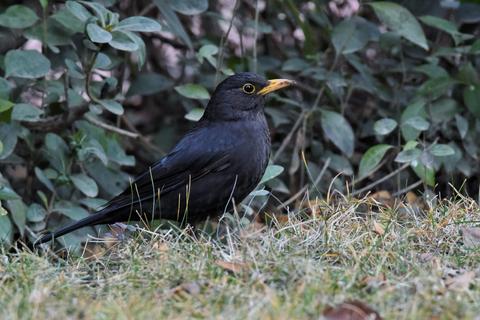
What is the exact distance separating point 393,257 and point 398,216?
918 mm

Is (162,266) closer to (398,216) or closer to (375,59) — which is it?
(398,216)

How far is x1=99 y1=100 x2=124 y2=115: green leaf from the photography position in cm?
616

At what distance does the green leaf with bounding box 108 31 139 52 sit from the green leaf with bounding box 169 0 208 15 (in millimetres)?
768

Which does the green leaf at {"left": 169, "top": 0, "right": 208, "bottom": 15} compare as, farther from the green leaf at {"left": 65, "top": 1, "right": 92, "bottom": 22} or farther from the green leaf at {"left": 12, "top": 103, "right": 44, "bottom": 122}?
the green leaf at {"left": 12, "top": 103, "right": 44, "bottom": 122}

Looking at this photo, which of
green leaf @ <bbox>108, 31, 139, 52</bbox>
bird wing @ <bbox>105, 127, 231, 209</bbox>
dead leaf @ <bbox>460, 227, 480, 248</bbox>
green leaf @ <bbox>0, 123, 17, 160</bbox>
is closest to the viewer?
dead leaf @ <bbox>460, 227, 480, 248</bbox>

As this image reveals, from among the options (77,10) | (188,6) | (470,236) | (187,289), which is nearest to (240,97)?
(188,6)

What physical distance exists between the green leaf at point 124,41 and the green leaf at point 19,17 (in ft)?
2.07

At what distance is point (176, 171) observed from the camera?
6.01 meters

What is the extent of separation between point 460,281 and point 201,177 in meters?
2.39

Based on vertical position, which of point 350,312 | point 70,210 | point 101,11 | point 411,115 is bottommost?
point 70,210

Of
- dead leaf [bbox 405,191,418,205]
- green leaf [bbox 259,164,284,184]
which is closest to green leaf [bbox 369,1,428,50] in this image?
dead leaf [bbox 405,191,418,205]

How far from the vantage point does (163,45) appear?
8250 millimetres

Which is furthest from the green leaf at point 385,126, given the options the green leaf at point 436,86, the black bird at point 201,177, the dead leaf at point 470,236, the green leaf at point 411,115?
the dead leaf at point 470,236

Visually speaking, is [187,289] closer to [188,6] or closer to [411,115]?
[188,6]
